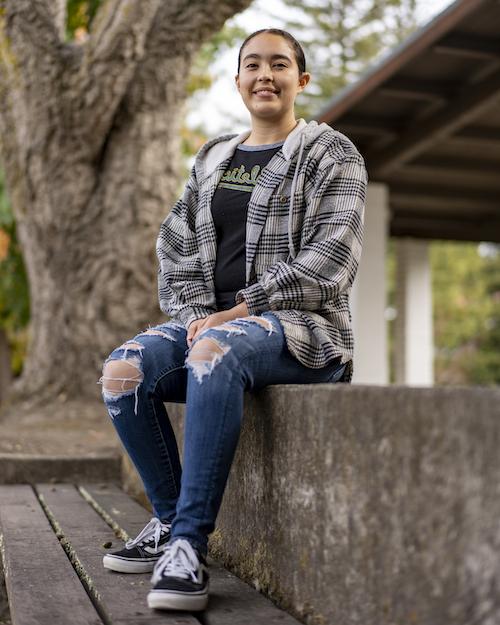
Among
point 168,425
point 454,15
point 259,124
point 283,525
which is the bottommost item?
point 283,525

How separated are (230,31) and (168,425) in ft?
32.2

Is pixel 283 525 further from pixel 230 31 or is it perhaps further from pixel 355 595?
pixel 230 31

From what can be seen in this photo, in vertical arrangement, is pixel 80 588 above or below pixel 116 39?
below

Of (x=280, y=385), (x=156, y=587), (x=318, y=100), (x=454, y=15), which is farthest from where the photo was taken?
(x=318, y=100)

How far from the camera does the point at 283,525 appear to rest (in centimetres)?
247

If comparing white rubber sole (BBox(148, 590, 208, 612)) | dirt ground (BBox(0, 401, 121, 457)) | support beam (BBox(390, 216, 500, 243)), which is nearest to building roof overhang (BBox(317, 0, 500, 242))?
support beam (BBox(390, 216, 500, 243))

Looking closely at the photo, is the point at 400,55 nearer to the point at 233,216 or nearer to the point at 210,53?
the point at 233,216

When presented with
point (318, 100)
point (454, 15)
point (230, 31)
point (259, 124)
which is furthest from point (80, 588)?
point (318, 100)

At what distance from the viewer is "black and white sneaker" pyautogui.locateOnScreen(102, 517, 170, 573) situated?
2738 mm

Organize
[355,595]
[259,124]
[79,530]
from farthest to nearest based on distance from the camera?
[79,530] < [259,124] < [355,595]

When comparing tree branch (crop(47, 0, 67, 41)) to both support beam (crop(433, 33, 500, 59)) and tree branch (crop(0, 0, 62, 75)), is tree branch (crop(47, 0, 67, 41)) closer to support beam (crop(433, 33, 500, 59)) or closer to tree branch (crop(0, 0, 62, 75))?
tree branch (crop(0, 0, 62, 75))

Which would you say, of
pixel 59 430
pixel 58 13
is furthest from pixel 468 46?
pixel 59 430

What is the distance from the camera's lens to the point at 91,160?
6574 millimetres

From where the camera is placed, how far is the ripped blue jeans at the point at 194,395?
7.98 feet
